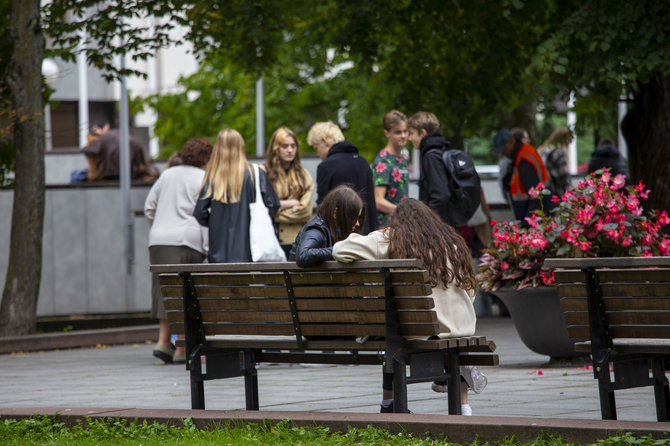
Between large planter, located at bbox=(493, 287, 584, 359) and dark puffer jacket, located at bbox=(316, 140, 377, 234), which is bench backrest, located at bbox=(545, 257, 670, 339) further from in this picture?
dark puffer jacket, located at bbox=(316, 140, 377, 234)

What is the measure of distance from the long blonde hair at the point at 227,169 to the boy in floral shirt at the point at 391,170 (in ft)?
4.21

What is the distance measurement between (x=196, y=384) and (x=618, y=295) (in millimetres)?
2374

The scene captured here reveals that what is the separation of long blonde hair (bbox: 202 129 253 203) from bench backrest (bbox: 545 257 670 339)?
14.4ft

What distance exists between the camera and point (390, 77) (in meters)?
17.4

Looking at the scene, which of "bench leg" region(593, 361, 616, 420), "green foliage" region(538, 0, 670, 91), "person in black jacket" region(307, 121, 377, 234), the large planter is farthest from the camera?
"green foliage" region(538, 0, 670, 91)

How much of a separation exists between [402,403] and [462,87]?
11.1 metres

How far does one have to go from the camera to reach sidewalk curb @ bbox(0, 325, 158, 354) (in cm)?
1261

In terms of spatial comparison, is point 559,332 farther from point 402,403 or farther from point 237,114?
point 237,114

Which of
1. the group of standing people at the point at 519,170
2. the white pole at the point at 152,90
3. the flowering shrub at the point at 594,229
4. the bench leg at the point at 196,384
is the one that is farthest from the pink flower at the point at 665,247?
the white pole at the point at 152,90

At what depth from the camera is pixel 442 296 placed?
21.2 ft

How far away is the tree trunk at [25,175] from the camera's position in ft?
42.9

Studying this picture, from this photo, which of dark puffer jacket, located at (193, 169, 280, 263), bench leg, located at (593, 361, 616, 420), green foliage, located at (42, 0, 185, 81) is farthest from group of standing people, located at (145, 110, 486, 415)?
green foliage, located at (42, 0, 185, 81)

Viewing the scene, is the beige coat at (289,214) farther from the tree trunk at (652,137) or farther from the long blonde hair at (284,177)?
the tree trunk at (652,137)

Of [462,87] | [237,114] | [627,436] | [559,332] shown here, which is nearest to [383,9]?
[462,87]
